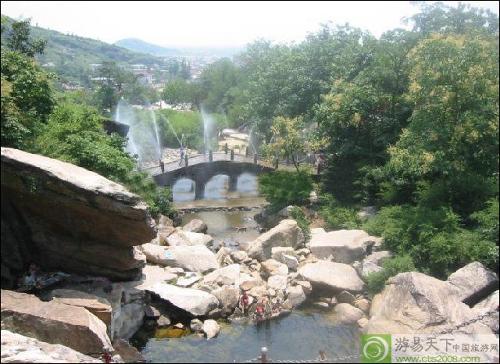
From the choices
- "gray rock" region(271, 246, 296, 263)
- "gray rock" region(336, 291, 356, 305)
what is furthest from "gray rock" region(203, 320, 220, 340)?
"gray rock" region(271, 246, 296, 263)

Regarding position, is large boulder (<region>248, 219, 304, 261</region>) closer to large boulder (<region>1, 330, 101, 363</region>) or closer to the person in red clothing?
the person in red clothing

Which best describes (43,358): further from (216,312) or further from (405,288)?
(405,288)

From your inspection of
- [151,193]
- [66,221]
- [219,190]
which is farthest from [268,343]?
[219,190]

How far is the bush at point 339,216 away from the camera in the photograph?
25.0m

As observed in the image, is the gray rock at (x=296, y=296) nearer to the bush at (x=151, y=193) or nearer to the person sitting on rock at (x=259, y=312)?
the person sitting on rock at (x=259, y=312)

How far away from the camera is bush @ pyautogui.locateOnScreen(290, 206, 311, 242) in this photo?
24828mm

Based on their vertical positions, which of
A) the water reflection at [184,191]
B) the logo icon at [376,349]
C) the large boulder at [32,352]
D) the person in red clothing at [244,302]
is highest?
the logo icon at [376,349]

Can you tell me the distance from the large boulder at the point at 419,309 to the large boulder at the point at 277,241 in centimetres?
724

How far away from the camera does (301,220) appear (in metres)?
26.0

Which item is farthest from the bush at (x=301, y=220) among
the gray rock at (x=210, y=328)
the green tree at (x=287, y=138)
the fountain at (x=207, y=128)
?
the fountain at (x=207, y=128)

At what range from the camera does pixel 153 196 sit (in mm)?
27219

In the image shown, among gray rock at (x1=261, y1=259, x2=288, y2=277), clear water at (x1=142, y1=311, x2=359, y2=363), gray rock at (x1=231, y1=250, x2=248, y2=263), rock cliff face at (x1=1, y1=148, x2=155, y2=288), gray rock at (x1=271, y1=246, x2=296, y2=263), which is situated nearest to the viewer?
rock cliff face at (x1=1, y1=148, x2=155, y2=288)

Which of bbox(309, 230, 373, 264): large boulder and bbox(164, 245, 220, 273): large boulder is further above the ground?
bbox(309, 230, 373, 264): large boulder

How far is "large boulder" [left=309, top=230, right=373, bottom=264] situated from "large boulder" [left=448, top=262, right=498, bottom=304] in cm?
496
